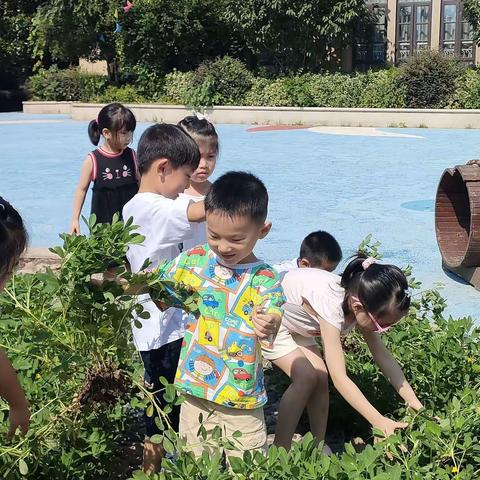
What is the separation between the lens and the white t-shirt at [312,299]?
3008 mm

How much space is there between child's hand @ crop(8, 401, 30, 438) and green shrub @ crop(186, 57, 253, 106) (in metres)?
19.9

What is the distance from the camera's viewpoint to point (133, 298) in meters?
2.48

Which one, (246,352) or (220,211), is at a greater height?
(220,211)

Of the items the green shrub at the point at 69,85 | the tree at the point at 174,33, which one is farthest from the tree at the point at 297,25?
the green shrub at the point at 69,85

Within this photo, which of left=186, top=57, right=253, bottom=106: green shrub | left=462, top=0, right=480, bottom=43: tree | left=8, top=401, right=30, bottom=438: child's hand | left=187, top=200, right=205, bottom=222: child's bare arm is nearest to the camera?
left=8, top=401, right=30, bottom=438: child's hand

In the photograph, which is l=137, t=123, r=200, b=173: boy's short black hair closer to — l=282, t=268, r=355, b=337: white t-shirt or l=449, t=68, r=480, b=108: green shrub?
l=282, t=268, r=355, b=337: white t-shirt

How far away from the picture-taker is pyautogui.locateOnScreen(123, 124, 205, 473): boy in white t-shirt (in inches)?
113

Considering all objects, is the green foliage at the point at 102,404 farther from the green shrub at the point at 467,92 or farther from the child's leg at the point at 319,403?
the green shrub at the point at 467,92

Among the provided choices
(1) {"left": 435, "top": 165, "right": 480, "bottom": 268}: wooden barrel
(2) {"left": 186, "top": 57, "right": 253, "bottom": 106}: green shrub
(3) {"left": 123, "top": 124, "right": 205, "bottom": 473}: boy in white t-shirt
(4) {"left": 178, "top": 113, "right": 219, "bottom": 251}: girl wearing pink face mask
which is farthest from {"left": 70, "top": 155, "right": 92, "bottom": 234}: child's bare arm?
(2) {"left": 186, "top": 57, "right": 253, "bottom": 106}: green shrub

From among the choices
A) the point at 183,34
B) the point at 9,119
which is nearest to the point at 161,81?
the point at 183,34

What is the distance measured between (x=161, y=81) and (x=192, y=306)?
22.8m

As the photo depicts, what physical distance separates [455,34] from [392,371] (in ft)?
84.9

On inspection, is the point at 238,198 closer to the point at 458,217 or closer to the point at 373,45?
the point at 458,217

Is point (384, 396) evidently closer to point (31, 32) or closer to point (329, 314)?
point (329, 314)
